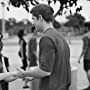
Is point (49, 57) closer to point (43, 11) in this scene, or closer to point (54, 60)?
point (54, 60)

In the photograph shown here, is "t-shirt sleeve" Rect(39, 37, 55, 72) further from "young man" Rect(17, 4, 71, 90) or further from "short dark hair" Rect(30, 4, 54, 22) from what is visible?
"short dark hair" Rect(30, 4, 54, 22)

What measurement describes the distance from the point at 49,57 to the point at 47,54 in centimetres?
3

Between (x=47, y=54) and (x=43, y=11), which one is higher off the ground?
(x=43, y=11)

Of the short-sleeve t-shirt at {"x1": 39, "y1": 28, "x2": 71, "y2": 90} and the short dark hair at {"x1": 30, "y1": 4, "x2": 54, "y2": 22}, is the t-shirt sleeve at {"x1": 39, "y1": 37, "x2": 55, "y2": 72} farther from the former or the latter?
the short dark hair at {"x1": 30, "y1": 4, "x2": 54, "y2": 22}

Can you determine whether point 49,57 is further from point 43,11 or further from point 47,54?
point 43,11

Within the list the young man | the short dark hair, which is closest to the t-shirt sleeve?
the young man

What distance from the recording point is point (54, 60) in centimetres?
289

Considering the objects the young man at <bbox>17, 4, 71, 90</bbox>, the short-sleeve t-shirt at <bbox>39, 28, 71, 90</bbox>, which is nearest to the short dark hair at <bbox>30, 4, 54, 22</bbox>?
the young man at <bbox>17, 4, 71, 90</bbox>

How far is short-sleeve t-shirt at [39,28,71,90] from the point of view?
9.30 ft

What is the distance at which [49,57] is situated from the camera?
2.83 meters

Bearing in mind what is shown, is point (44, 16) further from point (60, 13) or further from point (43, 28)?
point (60, 13)

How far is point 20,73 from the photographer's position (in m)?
2.99

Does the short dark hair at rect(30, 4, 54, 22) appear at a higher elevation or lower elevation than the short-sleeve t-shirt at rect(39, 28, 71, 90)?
higher

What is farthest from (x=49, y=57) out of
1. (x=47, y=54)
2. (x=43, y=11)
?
(x=43, y=11)
